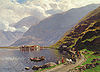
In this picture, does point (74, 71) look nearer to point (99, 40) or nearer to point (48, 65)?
point (48, 65)

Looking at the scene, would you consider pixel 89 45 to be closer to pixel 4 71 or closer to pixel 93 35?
pixel 93 35

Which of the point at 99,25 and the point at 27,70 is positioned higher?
the point at 99,25

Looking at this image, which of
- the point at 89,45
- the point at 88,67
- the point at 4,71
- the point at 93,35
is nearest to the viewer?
the point at 88,67

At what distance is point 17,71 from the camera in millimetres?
79875

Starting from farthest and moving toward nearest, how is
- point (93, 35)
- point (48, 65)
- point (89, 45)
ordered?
point (93, 35) → point (89, 45) → point (48, 65)

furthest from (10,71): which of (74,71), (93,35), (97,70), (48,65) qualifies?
(93,35)

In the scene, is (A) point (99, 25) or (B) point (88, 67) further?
(A) point (99, 25)

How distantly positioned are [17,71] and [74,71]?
129 ft

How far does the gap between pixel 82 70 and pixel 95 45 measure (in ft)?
237

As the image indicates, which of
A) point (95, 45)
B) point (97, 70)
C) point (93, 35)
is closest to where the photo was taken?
point (97, 70)

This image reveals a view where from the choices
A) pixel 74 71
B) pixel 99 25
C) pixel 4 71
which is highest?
pixel 99 25

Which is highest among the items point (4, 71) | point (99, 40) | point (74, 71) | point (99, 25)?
point (99, 25)

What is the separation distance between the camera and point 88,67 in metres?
59.2

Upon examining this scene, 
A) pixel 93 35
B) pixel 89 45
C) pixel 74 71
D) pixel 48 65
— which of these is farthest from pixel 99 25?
pixel 74 71
